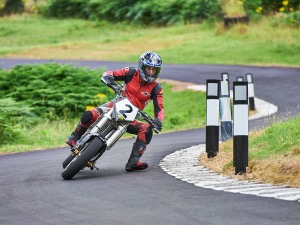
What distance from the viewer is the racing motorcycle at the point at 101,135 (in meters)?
12.2

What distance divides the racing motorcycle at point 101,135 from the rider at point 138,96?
0.25 metres

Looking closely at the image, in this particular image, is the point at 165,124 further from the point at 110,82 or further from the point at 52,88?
the point at 110,82

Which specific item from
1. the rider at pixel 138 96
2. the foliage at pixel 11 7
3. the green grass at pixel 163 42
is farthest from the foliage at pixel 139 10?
the rider at pixel 138 96

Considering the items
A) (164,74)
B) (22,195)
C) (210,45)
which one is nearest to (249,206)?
(22,195)

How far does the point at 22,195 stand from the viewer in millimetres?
10453

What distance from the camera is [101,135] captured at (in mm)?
12492

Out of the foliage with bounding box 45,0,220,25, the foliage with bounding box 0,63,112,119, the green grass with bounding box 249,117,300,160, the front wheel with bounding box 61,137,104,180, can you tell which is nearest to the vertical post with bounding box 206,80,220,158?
the green grass with bounding box 249,117,300,160

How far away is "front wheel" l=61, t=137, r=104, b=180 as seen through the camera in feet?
39.8

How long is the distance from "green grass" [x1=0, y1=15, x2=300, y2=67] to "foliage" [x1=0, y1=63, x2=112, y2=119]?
10.6m

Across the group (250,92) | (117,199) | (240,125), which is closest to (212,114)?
(240,125)

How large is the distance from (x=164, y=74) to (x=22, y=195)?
25.4 meters

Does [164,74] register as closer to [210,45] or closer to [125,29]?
[210,45]

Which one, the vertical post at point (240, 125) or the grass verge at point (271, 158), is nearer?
the grass verge at point (271, 158)

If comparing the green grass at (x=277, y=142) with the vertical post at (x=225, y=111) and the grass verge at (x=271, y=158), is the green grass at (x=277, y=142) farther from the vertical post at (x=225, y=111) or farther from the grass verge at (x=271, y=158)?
the vertical post at (x=225, y=111)
